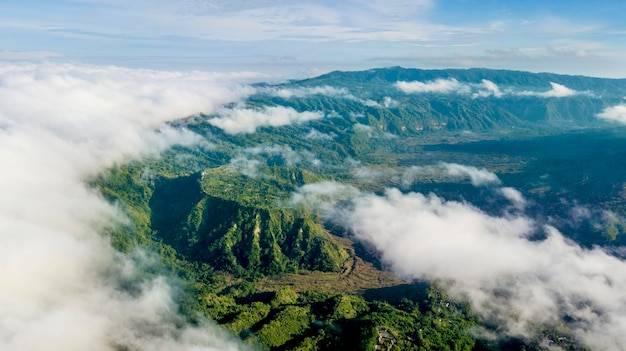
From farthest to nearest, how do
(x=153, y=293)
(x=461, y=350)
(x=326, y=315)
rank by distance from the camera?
(x=153, y=293) → (x=326, y=315) → (x=461, y=350)

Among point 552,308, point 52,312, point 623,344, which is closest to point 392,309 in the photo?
point 552,308

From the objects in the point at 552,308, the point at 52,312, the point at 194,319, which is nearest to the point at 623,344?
the point at 552,308

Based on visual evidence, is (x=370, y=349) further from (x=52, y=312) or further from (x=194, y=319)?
(x=52, y=312)

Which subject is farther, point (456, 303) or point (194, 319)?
point (456, 303)

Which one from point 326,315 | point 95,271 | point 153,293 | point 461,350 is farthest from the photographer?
point 95,271

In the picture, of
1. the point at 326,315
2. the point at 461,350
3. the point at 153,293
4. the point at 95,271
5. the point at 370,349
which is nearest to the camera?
the point at 370,349

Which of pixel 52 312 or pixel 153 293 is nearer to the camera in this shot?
pixel 52 312

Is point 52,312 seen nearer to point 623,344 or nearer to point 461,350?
point 461,350

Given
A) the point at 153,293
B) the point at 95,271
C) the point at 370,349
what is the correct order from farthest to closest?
the point at 95,271 < the point at 153,293 < the point at 370,349
